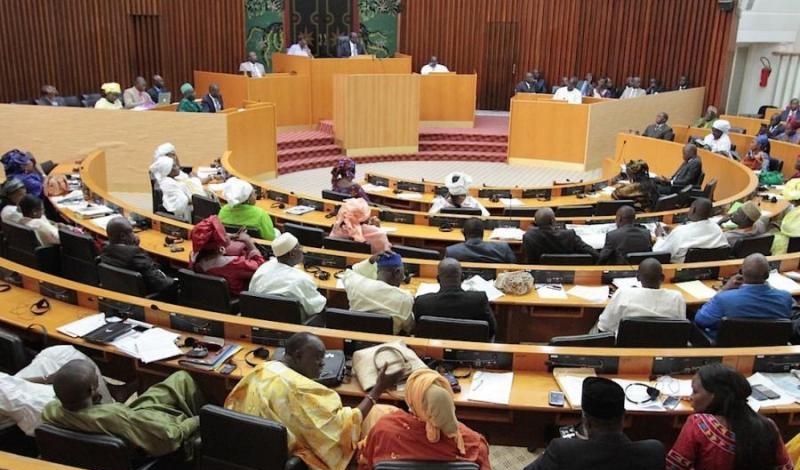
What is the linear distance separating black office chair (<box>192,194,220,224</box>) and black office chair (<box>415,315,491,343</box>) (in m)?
3.64

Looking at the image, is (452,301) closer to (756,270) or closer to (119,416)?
(756,270)

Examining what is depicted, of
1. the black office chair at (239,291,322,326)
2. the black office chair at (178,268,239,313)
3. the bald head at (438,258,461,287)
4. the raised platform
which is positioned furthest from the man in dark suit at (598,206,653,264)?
the raised platform

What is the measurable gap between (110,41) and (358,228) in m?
9.69

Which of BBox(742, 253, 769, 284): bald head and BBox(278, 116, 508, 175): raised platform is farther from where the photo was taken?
BBox(278, 116, 508, 175): raised platform

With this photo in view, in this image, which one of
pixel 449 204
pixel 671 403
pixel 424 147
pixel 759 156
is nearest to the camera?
pixel 671 403

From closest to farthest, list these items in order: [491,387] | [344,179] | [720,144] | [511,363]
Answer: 1. [491,387]
2. [511,363]
3. [344,179]
4. [720,144]

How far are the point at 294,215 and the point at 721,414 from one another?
5372 millimetres

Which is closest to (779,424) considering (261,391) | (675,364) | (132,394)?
(675,364)

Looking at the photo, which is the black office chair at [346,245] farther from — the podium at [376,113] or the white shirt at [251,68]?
the white shirt at [251,68]

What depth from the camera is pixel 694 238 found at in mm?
6117

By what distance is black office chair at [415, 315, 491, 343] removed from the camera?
13.2 ft

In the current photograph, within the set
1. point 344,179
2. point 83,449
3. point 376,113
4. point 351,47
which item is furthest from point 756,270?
point 351,47

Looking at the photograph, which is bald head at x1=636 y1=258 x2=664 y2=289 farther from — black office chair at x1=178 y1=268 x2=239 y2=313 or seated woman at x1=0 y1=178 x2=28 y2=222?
seated woman at x1=0 y1=178 x2=28 y2=222

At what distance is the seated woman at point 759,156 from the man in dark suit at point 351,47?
8184mm
